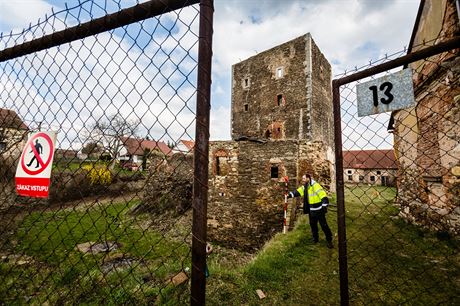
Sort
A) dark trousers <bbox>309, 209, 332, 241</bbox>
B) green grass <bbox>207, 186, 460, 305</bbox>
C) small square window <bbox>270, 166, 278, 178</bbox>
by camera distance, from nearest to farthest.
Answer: green grass <bbox>207, 186, 460, 305</bbox>
dark trousers <bbox>309, 209, 332, 241</bbox>
small square window <bbox>270, 166, 278, 178</bbox>

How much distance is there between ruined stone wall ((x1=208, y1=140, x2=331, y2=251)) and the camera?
9.24 meters

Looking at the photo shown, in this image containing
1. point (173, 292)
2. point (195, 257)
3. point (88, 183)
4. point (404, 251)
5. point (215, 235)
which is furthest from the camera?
point (88, 183)

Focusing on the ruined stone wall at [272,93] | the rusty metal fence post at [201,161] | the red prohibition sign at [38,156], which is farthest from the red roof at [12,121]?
the ruined stone wall at [272,93]

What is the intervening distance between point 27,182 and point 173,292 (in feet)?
7.60

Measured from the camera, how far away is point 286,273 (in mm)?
4051

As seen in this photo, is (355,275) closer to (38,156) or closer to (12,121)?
(38,156)

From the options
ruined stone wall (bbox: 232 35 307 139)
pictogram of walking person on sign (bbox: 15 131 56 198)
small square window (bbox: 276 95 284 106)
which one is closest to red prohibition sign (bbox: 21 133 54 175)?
pictogram of walking person on sign (bbox: 15 131 56 198)

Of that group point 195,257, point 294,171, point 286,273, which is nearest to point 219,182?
point 294,171

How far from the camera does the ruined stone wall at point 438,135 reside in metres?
4.34

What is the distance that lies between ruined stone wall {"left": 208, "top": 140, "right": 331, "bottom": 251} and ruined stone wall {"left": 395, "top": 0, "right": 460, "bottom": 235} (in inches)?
134

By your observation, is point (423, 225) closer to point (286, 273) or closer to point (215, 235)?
point (286, 273)

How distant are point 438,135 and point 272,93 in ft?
42.8

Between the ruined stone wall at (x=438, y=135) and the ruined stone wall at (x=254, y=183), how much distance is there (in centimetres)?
340

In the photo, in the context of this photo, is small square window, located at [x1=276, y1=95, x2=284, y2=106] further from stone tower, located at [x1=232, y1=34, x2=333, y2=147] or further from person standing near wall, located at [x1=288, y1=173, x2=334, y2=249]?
person standing near wall, located at [x1=288, y1=173, x2=334, y2=249]
